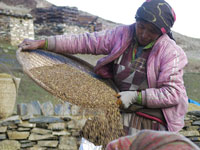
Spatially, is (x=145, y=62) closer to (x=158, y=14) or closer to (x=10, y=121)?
(x=158, y=14)

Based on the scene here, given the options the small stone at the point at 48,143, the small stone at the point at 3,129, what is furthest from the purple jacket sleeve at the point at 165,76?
the small stone at the point at 3,129

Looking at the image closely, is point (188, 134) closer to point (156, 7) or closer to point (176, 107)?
point (176, 107)

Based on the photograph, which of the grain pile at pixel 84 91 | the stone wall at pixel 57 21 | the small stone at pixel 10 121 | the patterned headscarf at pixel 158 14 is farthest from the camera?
the stone wall at pixel 57 21

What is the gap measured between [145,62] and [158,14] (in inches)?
14.5

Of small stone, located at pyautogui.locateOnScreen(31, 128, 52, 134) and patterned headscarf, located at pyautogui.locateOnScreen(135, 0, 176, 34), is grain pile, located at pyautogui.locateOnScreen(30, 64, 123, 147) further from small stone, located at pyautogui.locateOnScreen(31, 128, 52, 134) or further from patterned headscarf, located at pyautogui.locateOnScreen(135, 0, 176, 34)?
small stone, located at pyautogui.locateOnScreen(31, 128, 52, 134)

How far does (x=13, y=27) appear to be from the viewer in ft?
32.1

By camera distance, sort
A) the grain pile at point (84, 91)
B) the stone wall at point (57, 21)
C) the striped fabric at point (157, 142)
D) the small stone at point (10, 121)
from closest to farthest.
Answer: the striped fabric at point (157, 142) < the grain pile at point (84, 91) < the small stone at point (10, 121) < the stone wall at point (57, 21)

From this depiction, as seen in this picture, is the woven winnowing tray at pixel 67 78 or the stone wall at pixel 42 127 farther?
the stone wall at pixel 42 127

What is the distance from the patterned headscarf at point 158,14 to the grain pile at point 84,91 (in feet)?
2.04

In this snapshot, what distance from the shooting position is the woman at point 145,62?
1.90 meters

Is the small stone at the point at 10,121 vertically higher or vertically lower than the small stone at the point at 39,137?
higher

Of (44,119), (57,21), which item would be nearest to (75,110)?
(44,119)

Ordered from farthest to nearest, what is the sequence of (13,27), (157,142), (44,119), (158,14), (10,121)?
(13,27)
(44,119)
(10,121)
(158,14)
(157,142)

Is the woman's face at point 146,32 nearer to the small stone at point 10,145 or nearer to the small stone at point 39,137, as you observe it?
the small stone at point 39,137
